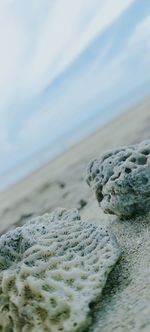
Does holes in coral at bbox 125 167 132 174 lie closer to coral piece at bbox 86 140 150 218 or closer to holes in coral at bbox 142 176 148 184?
coral piece at bbox 86 140 150 218

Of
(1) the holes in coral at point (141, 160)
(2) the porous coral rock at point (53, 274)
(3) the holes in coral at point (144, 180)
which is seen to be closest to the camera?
(2) the porous coral rock at point (53, 274)

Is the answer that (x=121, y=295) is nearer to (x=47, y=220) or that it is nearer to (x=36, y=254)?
(x=36, y=254)

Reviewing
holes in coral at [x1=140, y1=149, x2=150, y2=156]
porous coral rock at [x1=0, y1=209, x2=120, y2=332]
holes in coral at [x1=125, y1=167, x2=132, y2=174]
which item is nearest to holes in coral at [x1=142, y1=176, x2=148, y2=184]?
holes in coral at [x1=125, y1=167, x2=132, y2=174]

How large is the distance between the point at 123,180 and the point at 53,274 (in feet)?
3.10

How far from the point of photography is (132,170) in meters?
3.15

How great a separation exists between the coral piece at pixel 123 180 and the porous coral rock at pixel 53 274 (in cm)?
41

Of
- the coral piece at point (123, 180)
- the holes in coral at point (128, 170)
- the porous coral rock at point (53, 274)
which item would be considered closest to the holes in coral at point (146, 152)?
the coral piece at point (123, 180)

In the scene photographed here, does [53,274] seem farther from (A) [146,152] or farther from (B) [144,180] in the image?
(A) [146,152]

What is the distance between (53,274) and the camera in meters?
2.43

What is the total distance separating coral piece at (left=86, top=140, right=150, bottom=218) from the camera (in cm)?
A: 312

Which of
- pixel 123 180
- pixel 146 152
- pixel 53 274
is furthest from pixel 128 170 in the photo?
pixel 53 274

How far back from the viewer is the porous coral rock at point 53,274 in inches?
87.5

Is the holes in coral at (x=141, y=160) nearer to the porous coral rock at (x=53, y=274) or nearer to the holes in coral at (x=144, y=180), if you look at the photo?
the holes in coral at (x=144, y=180)

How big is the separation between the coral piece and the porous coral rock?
414 millimetres
